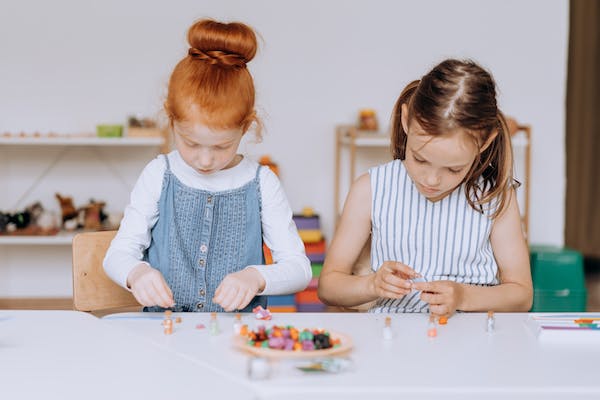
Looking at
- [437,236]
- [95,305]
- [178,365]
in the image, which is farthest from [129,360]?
[437,236]

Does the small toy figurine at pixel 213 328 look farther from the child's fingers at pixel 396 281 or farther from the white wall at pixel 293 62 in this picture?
the white wall at pixel 293 62

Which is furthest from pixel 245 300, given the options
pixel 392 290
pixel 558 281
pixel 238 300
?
pixel 558 281

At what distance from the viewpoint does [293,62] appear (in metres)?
3.54

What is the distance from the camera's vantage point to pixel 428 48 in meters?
3.56

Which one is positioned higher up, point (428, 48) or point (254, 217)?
point (428, 48)

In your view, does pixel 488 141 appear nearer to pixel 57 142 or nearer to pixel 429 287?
pixel 429 287

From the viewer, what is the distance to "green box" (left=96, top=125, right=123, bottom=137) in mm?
3262

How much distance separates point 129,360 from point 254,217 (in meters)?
0.56

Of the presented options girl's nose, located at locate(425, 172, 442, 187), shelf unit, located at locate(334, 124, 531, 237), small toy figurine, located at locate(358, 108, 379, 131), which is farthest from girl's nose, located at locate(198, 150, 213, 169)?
small toy figurine, located at locate(358, 108, 379, 131)

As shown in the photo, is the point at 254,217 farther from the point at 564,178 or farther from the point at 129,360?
the point at 564,178

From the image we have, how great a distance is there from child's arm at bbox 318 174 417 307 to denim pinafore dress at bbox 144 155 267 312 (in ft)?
0.52

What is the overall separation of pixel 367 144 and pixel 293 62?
1.82 feet

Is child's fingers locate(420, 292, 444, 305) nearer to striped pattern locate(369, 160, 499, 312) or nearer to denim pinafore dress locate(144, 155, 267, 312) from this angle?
striped pattern locate(369, 160, 499, 312)

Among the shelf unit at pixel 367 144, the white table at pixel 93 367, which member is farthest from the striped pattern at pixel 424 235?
the shelf unit at pixel 367 144
